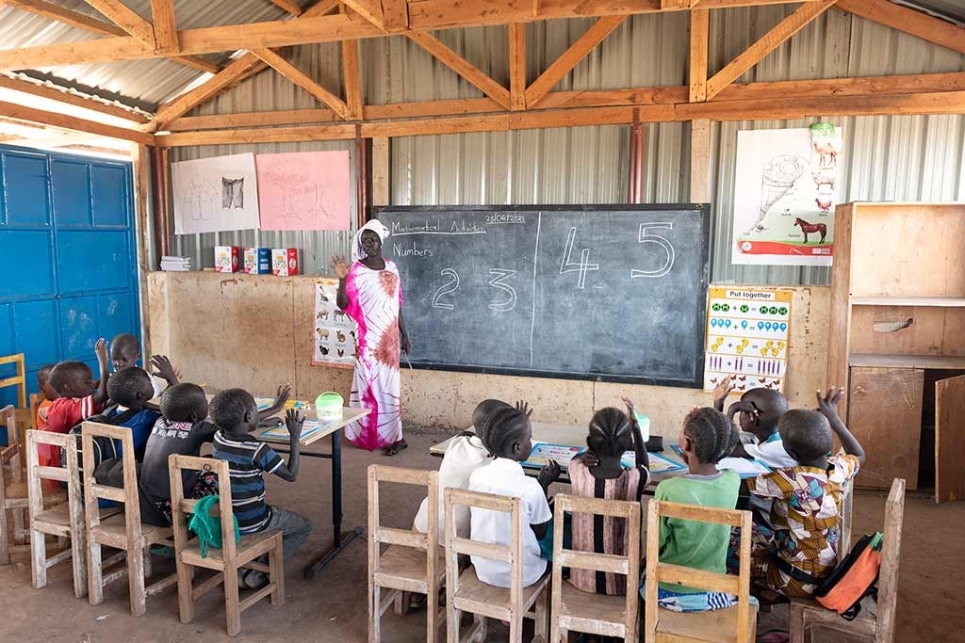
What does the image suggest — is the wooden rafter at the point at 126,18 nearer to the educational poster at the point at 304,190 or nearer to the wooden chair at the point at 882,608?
the educational poster at the point at 304,190

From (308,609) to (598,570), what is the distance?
60.2 inches

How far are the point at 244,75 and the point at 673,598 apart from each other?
5936 mm

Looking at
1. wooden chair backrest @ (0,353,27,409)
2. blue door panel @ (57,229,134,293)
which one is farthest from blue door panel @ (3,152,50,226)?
wooden chair backrest @ (0,353,27,409)

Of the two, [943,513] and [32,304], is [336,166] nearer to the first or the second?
[32,304]

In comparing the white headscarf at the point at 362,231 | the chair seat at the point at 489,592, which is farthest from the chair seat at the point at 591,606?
the white headscarf at the point at 362,231

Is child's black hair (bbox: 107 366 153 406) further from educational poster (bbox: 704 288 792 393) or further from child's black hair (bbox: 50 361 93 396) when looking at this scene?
educational poster (bbox: 704 288 792 393)

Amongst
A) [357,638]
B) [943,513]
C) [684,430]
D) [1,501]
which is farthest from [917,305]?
[1,501]

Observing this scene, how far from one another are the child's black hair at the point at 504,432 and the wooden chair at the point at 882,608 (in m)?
1.14

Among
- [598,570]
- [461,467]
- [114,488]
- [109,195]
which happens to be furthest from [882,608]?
[109,195]

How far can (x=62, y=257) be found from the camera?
251 inches

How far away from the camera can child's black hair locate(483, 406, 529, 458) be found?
2.68 meters

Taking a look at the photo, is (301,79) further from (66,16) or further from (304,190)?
(66,16)

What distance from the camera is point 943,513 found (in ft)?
14.7

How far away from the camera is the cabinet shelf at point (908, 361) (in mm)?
4684
